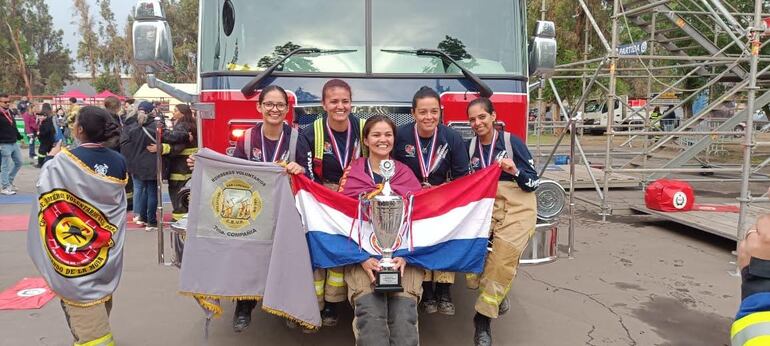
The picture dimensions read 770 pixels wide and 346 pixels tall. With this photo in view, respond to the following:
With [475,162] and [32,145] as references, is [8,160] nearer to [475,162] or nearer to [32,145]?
[32,145]

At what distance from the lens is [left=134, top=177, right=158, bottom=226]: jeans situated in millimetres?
7578

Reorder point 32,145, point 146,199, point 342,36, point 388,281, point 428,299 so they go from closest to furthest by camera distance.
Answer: point 388,281 → point 428,299 → point 342,36 → point 146,199 → point 32,145

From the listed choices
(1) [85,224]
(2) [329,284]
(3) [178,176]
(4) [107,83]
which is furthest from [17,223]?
(4) [107,83]

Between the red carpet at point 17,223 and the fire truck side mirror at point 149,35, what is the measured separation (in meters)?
4.15

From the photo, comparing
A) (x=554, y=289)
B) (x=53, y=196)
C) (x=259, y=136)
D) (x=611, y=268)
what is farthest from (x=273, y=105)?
(x=611, y=268)

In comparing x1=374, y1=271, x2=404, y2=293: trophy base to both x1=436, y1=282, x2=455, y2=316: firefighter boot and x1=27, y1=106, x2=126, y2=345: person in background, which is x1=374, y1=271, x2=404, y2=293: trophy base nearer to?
x1=436, y1=282, x2=455, y2=316: firefighter boot

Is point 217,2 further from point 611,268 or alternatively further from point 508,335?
point 611,268

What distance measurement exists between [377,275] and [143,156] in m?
5.27

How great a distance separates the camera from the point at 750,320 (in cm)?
212

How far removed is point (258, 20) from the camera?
4336mm

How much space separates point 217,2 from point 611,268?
469cm

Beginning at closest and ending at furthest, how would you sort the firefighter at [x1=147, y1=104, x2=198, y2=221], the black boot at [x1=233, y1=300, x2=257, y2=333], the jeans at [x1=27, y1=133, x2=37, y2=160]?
the black boot at [x1=233, y1=300, x2=257, y2=333]
the firefighter at [x1=147, y1=104, x2=198, y2=221]
the jeans at [x1=27, y1=133, x2=37, y2=160]

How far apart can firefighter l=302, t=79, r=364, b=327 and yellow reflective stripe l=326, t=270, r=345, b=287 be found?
0.34 feet

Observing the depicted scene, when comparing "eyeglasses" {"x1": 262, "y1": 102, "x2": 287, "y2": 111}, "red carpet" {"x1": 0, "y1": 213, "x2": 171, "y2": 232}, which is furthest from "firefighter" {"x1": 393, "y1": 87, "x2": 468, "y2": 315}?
"red carpet" {"x1": 0, "y1": 213, "x2": 171, "y2": 232}
